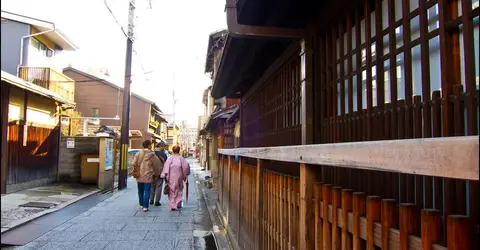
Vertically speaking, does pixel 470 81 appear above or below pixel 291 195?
above

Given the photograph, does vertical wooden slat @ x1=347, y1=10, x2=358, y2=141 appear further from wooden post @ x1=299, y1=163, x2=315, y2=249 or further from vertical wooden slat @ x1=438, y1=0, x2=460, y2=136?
vertical wooden slat @ x1=438, y1=0, x2=460, y2=136

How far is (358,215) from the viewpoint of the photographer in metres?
1.84

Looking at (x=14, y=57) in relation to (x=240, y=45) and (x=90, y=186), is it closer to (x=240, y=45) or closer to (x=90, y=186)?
(x=90, y=186)

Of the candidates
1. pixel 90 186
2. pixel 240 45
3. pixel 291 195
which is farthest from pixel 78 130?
pixel 291 195

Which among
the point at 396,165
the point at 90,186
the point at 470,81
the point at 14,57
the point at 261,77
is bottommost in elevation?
the point at 90,186

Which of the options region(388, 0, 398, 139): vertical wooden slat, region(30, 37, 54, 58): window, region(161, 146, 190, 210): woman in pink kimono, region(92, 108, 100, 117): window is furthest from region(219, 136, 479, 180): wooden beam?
region(92, 108, 100, 117): window

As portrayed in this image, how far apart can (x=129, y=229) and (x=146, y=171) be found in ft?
7.76

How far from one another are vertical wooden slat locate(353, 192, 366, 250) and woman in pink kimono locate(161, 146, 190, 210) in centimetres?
796

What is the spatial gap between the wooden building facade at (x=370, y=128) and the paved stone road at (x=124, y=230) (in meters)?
2.20

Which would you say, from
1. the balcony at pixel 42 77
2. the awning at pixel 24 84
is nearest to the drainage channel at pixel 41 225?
the awning at pixel 24 84

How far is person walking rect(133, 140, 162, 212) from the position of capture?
381 inches

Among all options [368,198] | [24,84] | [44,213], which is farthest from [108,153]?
[368,198]

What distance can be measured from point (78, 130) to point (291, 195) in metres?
26.8

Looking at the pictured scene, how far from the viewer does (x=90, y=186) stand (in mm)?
14703
